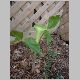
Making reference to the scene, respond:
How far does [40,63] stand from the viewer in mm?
2035

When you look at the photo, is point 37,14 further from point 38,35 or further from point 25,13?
point 38,35

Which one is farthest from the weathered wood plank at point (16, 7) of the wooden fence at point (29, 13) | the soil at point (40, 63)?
the soil at point (40, 63)

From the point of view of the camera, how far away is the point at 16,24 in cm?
217

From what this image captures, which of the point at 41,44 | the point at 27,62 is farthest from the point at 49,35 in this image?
the point at 27,62

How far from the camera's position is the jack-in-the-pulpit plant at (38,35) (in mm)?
1960

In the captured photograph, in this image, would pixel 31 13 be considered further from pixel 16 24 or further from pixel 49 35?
pixel 49 35

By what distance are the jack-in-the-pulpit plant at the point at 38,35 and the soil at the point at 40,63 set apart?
51 mm

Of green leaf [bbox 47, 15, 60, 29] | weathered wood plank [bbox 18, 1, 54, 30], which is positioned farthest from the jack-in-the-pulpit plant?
weathered wood plank [bbox 18, 1, 54, 30]

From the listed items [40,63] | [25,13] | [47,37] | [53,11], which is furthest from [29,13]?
[40,63]

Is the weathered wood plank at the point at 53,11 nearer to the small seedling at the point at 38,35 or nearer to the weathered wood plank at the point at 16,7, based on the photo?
the small seedling at the point at 38,35

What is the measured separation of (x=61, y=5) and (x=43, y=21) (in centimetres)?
26

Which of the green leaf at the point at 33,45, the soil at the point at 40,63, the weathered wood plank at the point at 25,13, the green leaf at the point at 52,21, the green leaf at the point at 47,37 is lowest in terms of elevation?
the soil at the point at 40,63

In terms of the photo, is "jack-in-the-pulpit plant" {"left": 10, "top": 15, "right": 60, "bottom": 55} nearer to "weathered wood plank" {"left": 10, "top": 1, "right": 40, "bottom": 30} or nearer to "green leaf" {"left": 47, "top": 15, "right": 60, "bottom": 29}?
"green leaf" {"left": 47, "top": 15, "right": 60, "bottom": 29}

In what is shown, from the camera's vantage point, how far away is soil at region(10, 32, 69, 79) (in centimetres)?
199
